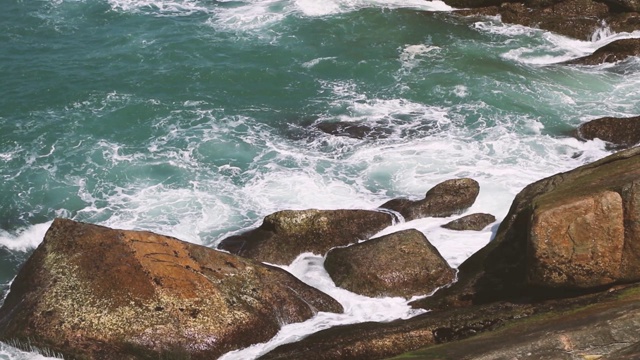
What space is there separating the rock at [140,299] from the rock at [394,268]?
1077 mm

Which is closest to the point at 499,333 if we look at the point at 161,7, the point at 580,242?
the point at 580,242

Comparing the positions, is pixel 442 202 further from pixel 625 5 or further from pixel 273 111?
pixel 625 5

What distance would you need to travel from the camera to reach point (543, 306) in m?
15.8

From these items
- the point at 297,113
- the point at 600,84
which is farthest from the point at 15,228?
the point at 600,84

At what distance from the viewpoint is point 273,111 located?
30469 millimetres

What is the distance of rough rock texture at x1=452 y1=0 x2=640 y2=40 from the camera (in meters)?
36.8

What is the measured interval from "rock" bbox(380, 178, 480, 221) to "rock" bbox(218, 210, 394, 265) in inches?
62.9

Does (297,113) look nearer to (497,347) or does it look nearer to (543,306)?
(543,306)

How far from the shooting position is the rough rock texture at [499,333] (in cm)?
1224

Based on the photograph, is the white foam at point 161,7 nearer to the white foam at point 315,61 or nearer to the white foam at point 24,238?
the white foam at point 315,61

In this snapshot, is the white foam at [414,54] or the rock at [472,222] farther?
the white foam at [414,54]

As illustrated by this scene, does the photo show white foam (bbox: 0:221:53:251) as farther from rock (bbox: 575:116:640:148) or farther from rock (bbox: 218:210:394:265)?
rock (bbox: 575:116:640:148)

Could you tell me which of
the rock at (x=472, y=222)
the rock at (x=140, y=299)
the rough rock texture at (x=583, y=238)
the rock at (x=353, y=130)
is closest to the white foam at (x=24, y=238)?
the rock at (x=140, y=299)

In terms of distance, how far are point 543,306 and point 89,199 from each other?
15.3m
